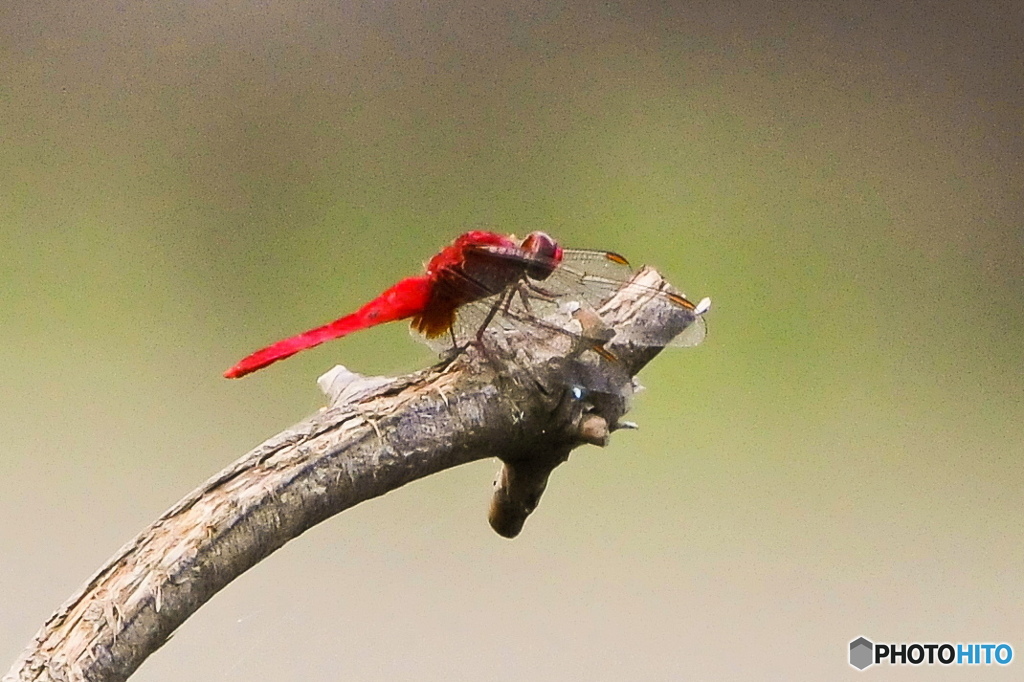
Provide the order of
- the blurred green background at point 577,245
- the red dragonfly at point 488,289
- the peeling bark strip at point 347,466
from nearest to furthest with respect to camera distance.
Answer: the peeling bark strip at point 347,466 → the red dragonfly at point 488,289 → the blurred green background at point 577,245

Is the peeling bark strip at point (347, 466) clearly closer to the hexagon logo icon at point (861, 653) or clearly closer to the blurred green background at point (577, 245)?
the blurred green background at point (577, 245)

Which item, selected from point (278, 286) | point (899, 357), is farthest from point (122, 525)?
point (899, 357)

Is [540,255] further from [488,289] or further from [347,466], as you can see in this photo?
[347,466]

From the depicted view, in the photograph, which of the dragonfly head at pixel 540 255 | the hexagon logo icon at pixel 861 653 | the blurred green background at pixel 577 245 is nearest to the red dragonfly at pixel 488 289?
the dragonfly head at pixel 540 255

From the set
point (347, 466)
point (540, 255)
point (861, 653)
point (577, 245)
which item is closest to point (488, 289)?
point (540, 255)

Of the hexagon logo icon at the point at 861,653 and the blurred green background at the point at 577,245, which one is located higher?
the blurred green background at the point at 577,245

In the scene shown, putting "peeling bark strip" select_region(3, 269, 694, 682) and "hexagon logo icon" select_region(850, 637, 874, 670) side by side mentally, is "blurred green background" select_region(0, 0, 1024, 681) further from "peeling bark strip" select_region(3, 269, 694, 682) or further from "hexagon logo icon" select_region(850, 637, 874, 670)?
"peeling bark strip" select_region(3, 269, 694, 682)

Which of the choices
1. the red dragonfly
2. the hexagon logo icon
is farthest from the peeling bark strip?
the hexagon logo icon
